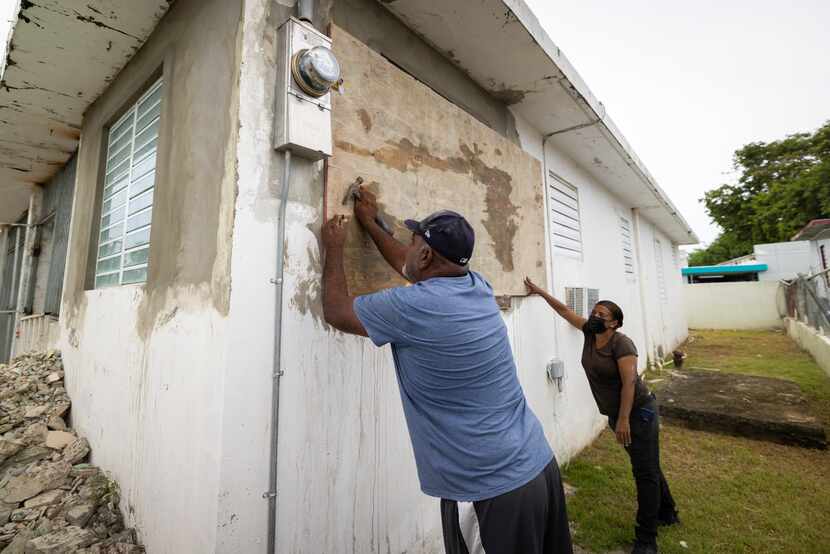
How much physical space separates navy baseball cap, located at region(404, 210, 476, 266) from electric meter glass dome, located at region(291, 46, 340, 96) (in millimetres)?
819

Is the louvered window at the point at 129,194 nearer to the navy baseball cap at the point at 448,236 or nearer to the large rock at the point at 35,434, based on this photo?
the large rock at the point at 35,434

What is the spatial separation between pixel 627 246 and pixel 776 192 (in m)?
22.2

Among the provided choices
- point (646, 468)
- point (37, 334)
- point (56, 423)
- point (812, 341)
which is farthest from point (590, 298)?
point (812, 341)

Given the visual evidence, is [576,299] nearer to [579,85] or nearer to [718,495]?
[718,495]

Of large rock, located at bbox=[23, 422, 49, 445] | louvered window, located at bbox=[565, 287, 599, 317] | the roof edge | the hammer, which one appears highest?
the roof edge

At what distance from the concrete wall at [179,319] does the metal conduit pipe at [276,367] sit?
139 mm

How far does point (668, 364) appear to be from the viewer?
9.02 m

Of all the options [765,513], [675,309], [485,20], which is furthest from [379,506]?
[675,309]

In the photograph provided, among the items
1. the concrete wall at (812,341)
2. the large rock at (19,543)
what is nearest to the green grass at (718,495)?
the large rock at (19,543)

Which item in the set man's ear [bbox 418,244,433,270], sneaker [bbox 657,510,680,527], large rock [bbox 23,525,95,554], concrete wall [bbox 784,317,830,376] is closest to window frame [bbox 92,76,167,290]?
large rock [bbox 23,525,95,554]

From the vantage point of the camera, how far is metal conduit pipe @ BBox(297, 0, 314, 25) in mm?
1876

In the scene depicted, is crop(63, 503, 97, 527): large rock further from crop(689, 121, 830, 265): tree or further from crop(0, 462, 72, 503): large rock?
crop(689, 121, 830, 265): tree

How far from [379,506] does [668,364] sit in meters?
9.29

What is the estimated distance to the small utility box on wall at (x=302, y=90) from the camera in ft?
5.69
